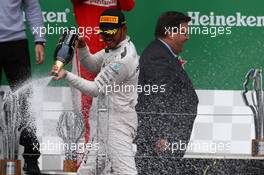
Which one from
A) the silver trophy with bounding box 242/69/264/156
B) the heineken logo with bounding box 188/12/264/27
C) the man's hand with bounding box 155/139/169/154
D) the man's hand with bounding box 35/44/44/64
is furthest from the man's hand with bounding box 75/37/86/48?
the silver trophy with bounding box 242/69/264/156

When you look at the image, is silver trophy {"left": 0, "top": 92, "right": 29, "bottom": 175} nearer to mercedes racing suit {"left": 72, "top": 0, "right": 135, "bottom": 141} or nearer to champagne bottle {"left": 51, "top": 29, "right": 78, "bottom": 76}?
mercedes racing suit {"left": 72, "top": 0, "right": 135, "bottom": 141}

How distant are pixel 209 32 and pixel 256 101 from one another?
59cm

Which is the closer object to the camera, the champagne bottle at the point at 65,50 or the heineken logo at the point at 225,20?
the champagne bottle at the point at 65,50

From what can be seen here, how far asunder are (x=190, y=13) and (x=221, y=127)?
827 mm

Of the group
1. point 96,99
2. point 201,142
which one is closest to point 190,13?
point 201,142

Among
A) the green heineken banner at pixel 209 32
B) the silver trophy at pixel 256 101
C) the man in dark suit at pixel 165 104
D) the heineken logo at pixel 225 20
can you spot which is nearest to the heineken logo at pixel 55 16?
the green heineken banner at pixel 209 32

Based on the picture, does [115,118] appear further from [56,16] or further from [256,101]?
[256,101]

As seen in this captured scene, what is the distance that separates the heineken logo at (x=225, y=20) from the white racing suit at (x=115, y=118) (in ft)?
4.05

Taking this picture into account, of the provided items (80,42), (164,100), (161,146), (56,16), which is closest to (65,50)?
(80,42)

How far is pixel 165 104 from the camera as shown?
7.65 metres

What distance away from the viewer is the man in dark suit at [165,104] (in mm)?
7273

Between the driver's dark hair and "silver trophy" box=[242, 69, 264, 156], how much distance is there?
0.64 m

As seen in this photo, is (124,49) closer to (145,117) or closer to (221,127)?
(145,117)

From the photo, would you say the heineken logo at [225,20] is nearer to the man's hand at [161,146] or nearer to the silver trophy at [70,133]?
the man's hand at [161,146]
